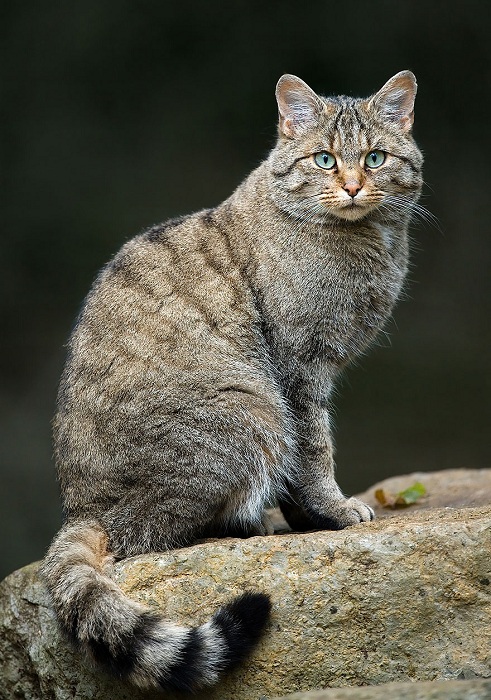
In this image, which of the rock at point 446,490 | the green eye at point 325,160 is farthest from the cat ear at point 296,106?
the rock at point 446,490

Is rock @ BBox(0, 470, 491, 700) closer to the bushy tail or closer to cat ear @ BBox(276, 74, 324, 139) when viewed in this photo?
the bushy tail

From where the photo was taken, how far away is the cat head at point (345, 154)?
5.30m

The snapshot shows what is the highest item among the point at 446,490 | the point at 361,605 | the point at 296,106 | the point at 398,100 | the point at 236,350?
the point at 296,106

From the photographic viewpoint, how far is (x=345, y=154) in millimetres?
5328

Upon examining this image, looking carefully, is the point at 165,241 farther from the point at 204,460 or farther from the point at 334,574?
the point at 334,574

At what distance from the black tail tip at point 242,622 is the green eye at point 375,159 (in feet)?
7.48

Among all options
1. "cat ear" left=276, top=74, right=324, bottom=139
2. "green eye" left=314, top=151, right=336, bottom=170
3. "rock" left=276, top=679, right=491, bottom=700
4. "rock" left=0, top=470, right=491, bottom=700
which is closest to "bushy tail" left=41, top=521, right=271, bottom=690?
"rock" left=0, top=470, right=491, bottom=700

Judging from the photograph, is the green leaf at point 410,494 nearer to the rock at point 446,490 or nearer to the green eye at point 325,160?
the rock at point 446,490

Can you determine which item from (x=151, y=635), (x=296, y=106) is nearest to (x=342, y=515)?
(x=151, y=635)

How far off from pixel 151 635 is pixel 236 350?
153 centimetres

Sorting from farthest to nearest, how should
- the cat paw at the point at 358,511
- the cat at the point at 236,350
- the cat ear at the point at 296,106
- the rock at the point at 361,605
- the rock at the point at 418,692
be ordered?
1. the cat ear at the point at 296,106
2. the cat paw at the point at 358,511
3. the cat at the point at 236,350
4. the rock at the point at 361,605
5. the rock at the point at 418,692

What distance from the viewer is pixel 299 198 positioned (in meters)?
5.45

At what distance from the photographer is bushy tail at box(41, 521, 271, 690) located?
4.18m

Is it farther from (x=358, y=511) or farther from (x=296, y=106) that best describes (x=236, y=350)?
(x=296, y=106)
